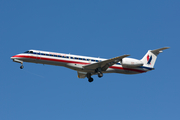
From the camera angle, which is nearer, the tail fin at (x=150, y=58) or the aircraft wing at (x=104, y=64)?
the aircraft wing at (x=104, y=64)

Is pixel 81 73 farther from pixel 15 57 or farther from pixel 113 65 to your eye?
pixel 15 57

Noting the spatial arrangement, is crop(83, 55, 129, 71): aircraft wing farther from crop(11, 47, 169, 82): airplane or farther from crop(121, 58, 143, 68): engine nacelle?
crop(121, 58, 143, 68): engine nacelle

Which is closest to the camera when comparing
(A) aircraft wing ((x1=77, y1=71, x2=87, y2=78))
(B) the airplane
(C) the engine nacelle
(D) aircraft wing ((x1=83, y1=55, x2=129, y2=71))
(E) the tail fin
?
(B) the airplane

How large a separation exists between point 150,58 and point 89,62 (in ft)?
28.9

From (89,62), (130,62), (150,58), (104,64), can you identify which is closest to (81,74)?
(89,62)

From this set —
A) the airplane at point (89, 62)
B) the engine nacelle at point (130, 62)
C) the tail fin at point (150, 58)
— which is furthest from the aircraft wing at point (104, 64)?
the tail fin at point (150, 58)

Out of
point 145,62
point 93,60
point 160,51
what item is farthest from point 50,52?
point 160,51

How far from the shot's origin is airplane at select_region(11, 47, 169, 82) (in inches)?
1156

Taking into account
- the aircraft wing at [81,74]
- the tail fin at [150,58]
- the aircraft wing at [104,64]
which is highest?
the tail fin at [150,58]

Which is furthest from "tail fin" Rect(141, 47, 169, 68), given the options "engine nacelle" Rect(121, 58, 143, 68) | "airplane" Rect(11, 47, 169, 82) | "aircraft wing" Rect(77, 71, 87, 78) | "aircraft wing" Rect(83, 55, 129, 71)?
"aircraft wing" Rect(77, 71, 87, 78)

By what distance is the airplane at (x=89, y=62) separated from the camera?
29.4m

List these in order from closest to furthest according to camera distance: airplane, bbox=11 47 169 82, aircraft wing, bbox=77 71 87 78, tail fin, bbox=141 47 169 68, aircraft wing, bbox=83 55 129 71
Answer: airplane, bbox=11 47 169 82
aircraft wing, bbox=83 55 129 71
aircraft wing, bbox=77 71 87 78
tail fin, bbox=141 47 169 68

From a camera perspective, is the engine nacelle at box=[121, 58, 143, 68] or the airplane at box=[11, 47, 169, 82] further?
the engine nacelle at box=[121, 58, 143, 68]

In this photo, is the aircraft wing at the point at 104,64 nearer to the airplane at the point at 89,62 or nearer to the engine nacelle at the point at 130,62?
the airplane at the point at 89,62
